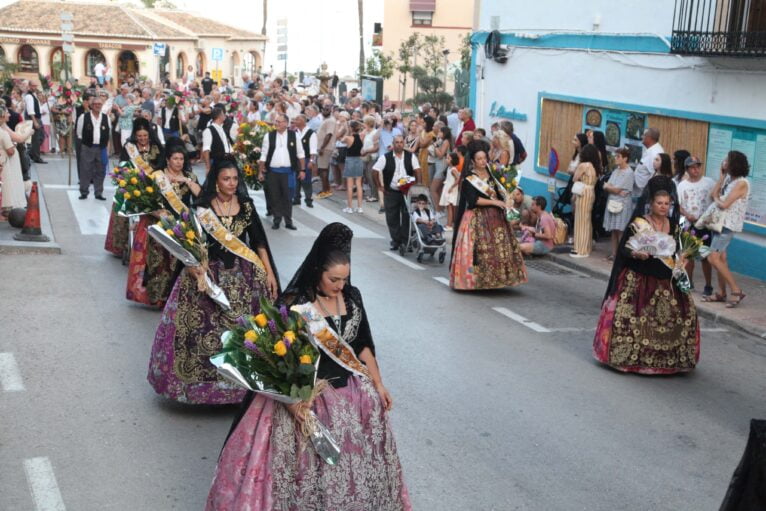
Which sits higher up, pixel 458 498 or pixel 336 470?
pixel 336 470

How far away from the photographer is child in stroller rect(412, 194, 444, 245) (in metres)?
15.3

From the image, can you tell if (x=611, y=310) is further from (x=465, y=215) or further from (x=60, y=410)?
(x=60, y=410)

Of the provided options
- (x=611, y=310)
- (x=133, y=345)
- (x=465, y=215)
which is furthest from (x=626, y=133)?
(x=133, y=345)

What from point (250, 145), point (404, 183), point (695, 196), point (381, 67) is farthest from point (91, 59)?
point (695, 196)

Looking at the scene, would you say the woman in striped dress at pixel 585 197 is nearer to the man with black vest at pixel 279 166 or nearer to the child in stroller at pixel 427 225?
the child in stroller at pixel 427 225

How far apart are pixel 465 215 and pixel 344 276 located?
7.30 metres

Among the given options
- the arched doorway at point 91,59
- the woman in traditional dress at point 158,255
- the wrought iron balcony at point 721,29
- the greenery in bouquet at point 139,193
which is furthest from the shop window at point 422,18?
the greenery in bouquet at point 139,193

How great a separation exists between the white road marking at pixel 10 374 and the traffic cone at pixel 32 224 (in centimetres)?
585

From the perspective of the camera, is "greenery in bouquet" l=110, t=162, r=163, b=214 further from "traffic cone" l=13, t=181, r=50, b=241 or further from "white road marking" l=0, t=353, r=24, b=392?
"traffic cone" l=13, t=181, r=50, b=241

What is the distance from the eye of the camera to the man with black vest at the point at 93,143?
1972 centimetres

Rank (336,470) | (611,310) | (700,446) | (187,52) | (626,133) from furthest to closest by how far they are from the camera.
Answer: (187,52) → (626,133) → (611,310) → (700,446) → (336,470)

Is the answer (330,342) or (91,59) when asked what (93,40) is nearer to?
(91,59)

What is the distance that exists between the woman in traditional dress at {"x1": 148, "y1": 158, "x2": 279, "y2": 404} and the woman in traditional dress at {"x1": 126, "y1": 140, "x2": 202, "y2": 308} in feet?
8.59

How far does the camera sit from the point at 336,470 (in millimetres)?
5555
